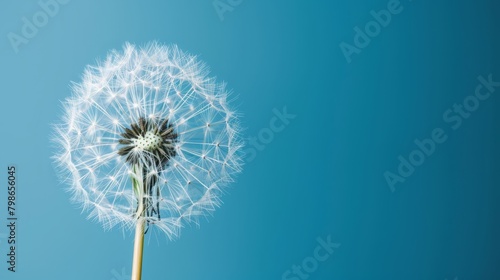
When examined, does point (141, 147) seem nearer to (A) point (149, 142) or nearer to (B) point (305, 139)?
(A) point (149, 142)

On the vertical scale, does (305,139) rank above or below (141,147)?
above

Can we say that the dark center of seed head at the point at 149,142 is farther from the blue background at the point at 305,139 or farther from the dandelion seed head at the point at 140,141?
the blue background at the point at 305,139

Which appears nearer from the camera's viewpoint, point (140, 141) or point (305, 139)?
point (140, 141)

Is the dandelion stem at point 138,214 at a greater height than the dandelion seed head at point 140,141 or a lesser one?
lesser

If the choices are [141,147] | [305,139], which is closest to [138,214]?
[141,147]

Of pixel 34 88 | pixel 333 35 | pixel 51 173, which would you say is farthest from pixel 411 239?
pixel 34 88


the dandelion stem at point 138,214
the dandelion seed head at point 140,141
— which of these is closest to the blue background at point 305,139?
the dandelion seed head at point 140,141

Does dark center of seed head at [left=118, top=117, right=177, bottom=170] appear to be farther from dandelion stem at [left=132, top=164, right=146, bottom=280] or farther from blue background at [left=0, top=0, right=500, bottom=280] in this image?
blue background at [left=0, top=0, right=500, bottom=280]
